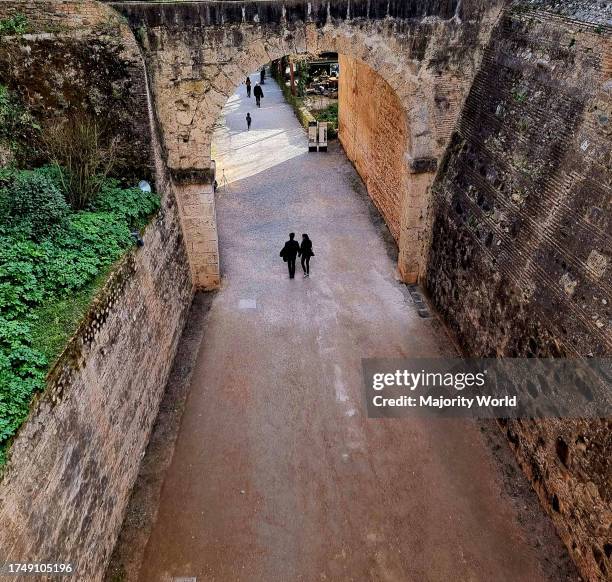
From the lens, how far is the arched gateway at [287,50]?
8477 millimetres

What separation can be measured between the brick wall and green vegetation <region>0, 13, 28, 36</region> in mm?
6700

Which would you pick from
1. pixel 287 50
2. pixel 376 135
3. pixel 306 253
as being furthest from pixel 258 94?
pixel 287 50

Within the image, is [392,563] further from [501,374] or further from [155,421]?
[155,421]

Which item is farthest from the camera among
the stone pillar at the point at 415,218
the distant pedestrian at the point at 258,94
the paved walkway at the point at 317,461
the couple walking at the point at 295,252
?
the distant pedestrian at the point at 258,94

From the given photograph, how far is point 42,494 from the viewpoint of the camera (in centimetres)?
479

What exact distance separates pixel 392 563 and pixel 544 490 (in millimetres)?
2273

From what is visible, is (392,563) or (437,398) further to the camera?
(437,398)

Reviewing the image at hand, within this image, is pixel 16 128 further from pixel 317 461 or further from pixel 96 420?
pixel 317 461

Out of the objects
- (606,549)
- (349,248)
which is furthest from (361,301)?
(606,549)

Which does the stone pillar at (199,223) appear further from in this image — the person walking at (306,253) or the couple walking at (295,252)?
the person walking at (306,253)

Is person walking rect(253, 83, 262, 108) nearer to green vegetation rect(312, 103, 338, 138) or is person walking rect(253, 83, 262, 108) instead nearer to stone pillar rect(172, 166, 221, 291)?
green vegetation rect(312, 103, 338, 138)

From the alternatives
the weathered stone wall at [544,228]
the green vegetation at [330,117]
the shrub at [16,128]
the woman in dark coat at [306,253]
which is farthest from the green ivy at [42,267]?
the green vegetation at [330,117]

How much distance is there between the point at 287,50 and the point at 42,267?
18.2 feet

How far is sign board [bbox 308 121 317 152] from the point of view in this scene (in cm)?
1917
